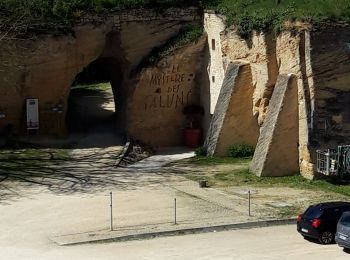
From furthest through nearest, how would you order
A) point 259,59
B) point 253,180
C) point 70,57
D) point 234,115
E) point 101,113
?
point 101,113
point 70,57
point 234,115
point 259,59
point 253,180

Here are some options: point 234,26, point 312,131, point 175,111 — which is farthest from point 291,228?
point 175,111

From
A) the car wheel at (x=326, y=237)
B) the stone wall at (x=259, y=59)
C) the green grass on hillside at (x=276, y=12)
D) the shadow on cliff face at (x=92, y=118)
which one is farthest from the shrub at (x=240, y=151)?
the car wheel at (x=326, y=237)

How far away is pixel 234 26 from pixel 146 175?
330 inches

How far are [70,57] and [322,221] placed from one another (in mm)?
20051

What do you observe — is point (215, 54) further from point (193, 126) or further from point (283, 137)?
point (283, 137)

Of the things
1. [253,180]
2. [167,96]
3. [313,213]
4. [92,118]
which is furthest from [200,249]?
[92,118]

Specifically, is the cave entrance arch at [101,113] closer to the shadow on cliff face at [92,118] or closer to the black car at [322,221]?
the shadow on cliff face at [92,118]

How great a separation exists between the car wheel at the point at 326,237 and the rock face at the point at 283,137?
9.13 meters

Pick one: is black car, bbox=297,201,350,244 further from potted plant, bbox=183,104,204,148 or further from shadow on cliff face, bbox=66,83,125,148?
shadow on cliff face, bbox=66,83,125,148

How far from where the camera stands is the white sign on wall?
37.6 meters

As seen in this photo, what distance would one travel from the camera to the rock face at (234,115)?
3400 centimetres

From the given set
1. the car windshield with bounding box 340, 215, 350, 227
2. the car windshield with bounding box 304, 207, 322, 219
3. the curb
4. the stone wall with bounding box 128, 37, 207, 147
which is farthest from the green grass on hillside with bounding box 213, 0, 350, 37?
the car windshield with bounding box 340, 215, 350, 227

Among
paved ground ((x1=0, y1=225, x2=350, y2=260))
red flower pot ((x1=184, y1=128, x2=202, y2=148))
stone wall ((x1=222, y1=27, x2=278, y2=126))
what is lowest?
paved ground ((x1=0, y1=225, x2=350, y2=260))

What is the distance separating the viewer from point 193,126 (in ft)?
128
